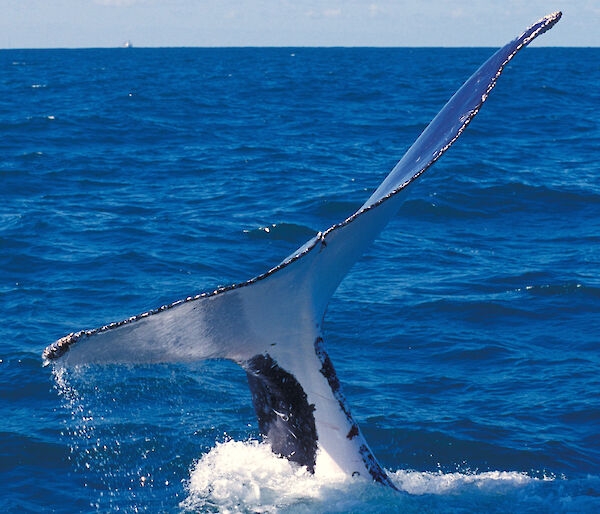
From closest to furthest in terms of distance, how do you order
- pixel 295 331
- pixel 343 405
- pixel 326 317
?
pixel 295 331
pixel 343 405
pixel 326 317

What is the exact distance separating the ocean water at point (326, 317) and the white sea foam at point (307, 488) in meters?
0.02

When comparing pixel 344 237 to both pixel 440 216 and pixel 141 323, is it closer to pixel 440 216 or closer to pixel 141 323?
pixel 141 323

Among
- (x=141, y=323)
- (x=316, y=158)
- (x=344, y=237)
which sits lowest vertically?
(x=141, y=323)

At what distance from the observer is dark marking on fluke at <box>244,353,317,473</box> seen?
395 centimetres

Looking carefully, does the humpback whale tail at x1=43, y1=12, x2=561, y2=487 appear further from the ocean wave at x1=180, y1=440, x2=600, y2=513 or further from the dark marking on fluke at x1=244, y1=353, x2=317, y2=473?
the ocean wave at x1=180, y1=440, x2=600, y2=513

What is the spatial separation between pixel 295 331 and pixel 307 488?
103 centimetres

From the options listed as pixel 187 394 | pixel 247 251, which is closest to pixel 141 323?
pixel 187 394

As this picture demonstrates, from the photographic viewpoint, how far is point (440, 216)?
48.4ft

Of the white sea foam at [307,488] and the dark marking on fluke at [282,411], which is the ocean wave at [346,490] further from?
the dark marking on fluke at [282,411]

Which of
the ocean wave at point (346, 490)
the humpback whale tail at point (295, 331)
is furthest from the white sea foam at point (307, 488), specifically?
the humpback whale tail at point (295, 331)

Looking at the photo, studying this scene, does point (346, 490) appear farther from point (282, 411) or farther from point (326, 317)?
point (326, 317)

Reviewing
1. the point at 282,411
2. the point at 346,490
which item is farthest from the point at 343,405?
the point at 346,490

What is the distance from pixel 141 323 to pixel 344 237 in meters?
0.89

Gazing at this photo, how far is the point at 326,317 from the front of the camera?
944 centimetres
